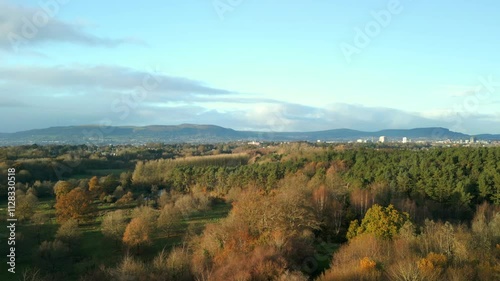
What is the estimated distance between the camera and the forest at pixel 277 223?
21.8 metres

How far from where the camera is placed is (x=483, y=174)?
145 ft

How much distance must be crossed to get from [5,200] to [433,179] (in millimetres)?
55853

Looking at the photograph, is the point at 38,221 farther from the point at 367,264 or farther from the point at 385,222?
the point at 385,222

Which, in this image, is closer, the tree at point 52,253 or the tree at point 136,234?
the tree at point 52,253

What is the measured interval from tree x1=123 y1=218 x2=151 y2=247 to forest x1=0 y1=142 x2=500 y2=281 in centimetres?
8

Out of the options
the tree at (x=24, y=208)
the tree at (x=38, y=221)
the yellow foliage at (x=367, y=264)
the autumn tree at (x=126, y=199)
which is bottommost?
the autumn tree at (x=126, y=199)

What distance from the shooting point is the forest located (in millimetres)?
21828

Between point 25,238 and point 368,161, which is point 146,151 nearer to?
point 368,161

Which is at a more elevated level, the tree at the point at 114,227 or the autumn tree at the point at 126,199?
the tree at the point at 114,227

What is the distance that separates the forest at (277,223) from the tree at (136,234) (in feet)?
0.27

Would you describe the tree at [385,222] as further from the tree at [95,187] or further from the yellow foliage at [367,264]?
the tree at [95,187]

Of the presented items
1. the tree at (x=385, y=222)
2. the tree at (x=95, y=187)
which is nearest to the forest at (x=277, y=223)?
the tree at (x=385, y=222)

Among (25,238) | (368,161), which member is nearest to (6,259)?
(25,238)

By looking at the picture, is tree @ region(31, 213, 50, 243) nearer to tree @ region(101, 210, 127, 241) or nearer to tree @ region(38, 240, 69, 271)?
tree @ region(101, 210, 127, 241)
